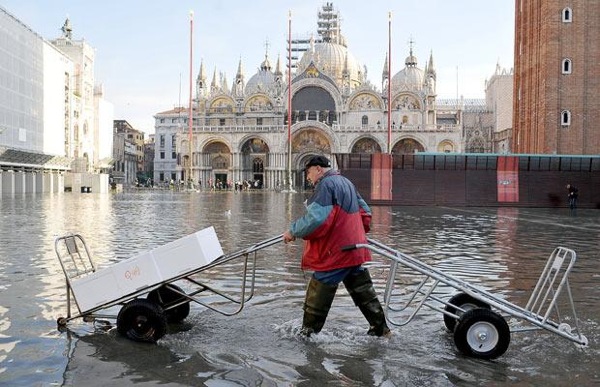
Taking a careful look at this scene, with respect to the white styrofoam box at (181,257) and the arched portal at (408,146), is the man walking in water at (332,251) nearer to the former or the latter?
the white styrofoam box at (181,257)

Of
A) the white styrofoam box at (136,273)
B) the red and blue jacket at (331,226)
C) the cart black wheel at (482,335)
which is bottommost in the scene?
the cart black wheel at (482,335)

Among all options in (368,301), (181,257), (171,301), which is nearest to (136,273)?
(181,257)

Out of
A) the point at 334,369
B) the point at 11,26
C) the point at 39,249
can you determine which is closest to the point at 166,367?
the point at 334,369

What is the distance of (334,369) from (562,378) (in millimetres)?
1837

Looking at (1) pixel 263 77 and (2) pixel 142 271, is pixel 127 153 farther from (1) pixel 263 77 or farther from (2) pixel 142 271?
(2) pixel 142 271

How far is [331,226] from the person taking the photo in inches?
245

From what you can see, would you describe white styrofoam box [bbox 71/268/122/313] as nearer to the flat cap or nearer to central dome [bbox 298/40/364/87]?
the flat cap

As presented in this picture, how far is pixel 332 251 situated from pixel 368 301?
Answer: 63 centimetres

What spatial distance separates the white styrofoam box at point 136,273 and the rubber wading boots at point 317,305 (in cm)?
150

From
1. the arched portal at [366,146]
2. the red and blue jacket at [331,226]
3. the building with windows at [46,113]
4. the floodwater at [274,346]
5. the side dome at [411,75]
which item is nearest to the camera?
the floodwater at [274,346]

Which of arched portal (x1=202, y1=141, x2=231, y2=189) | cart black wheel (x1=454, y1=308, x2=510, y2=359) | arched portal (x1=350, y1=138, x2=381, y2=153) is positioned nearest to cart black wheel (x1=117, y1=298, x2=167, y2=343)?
cart black wheel (x1=454, y1=308, x2=510, y2=359)

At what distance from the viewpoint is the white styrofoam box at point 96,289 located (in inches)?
256

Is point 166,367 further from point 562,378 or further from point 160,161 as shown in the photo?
point 160,161

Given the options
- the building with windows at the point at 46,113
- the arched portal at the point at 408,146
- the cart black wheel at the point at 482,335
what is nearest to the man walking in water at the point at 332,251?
the cart black wheel at the point at 482,335
